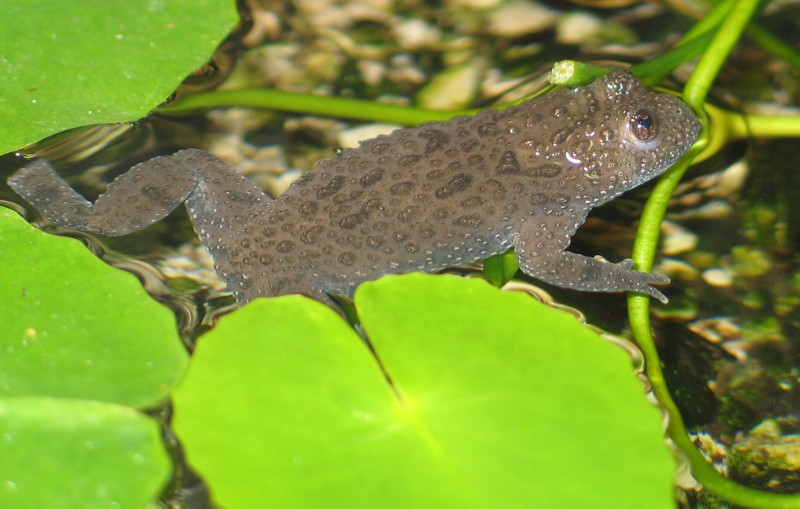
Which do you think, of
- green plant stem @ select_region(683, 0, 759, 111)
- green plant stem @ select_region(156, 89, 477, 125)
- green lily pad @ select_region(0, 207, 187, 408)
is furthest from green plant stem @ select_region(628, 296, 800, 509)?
green lily pad @ select_region(0, 207, 187, 408)

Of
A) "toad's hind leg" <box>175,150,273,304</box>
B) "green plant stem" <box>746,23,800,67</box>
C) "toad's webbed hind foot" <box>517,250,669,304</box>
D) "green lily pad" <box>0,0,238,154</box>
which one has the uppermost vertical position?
"green lily pad" <box>0,0,238,154</box>

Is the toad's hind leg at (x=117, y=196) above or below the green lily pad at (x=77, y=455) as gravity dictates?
above

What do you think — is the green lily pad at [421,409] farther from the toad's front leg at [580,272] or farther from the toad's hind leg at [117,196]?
the toad's hind leg at [117,196]

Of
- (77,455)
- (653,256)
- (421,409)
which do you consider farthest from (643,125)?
(77,455)

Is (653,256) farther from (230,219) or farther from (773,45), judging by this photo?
(230,219)

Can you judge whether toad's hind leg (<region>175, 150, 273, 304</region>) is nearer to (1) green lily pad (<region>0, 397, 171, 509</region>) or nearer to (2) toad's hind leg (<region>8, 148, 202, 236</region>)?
(2) toad's hind leg (<region>8, 148, 202, 236</region>)

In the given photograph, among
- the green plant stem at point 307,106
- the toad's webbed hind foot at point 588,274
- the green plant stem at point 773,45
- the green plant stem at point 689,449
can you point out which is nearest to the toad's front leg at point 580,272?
the toad's webbed hind foot at point 588,274
